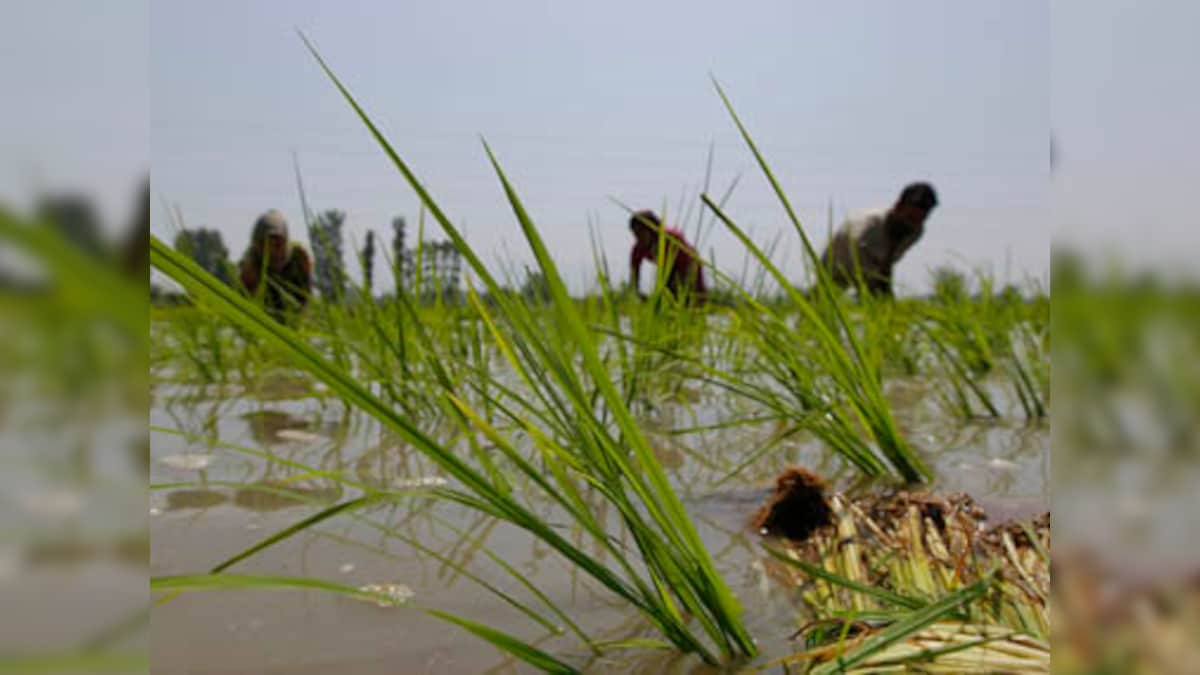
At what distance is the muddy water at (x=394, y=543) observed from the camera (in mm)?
818

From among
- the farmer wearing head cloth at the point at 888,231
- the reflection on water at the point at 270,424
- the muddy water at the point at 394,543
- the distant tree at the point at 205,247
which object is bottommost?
the muddy water at the point at 394,543

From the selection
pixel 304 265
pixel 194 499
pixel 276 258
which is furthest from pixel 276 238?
pixel 194 499

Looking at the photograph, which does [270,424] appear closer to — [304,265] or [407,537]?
[407,537]

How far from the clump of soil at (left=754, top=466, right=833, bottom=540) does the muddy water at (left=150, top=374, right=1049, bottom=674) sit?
0.14 feet

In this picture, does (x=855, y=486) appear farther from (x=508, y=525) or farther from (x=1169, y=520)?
(x=1169, y=520)

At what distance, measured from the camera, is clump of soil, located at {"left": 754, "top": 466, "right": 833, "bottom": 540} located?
1.26 m

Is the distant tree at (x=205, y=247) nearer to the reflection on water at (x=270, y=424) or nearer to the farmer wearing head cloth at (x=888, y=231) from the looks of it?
the reflection on water at (x=270, y=424)

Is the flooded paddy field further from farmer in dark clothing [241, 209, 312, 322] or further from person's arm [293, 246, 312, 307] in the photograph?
person's arm [293, 246, 312, 307]

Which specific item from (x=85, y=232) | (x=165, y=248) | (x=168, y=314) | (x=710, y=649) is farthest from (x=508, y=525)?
(x=168, y=314)

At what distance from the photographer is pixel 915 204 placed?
6250mm

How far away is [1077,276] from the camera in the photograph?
4.8 inches

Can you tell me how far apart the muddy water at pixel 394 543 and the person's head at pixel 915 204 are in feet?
14.5

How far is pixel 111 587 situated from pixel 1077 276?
7.6 inches

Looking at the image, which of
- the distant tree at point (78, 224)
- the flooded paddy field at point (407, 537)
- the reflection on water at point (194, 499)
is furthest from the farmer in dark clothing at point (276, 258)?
the distant tree at point (78, 224)
